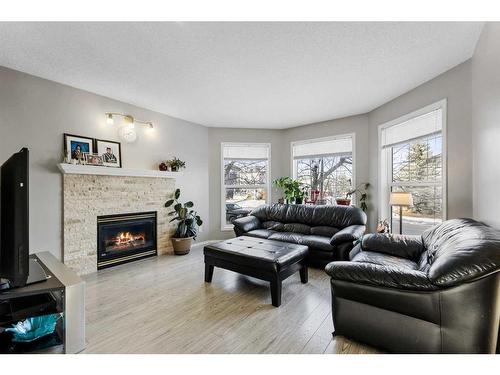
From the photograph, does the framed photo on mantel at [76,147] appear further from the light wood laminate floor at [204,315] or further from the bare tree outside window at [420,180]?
the bare tree outside window at [420,180]

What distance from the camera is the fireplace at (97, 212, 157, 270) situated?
3258mm

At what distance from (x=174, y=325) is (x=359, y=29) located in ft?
9.80

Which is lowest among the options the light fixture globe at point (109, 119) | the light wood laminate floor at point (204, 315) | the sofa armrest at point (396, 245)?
the light wood laminate floor at point (204, 315)

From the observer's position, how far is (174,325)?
1.87m

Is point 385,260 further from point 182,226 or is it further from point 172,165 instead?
point 172,165

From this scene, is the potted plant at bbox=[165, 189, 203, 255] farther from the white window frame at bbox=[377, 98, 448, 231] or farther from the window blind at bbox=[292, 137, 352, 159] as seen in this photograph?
the white window frame at bbox=[377, 98, 448, 231]

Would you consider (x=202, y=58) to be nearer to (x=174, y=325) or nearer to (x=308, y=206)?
(x=174, y=325)

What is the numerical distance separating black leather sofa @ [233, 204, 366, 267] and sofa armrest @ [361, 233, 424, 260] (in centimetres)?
33

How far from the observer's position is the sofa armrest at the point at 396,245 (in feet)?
7.70

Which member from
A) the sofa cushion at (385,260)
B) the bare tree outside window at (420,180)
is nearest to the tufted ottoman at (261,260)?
the sofa cushion at (385,260)

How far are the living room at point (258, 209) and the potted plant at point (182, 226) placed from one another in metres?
0.03

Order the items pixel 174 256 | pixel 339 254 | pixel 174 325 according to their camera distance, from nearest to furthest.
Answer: pixel 174 325, pixel 339 254, pixel 174 256
